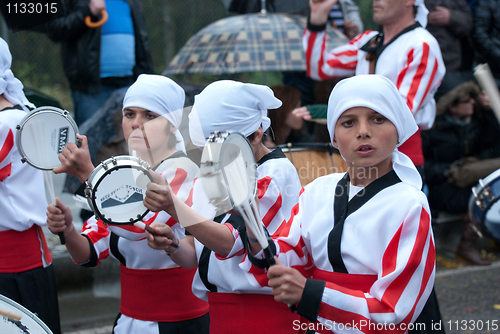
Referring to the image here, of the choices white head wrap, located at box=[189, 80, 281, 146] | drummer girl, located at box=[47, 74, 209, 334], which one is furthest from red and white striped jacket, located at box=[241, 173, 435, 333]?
drummer girl, located at box=[47, 74, 209, 334]

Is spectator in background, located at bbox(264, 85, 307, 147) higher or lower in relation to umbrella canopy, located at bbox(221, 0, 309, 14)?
lower

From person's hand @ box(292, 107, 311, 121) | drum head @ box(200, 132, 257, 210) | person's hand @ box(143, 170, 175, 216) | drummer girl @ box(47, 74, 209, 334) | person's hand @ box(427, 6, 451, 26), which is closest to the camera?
drum head @ box(200, 132, 257, 210)

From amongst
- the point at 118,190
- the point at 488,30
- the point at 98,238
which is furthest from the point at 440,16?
the point at 118,190

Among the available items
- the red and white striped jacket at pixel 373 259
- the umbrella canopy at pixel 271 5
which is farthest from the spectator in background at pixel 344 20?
the red and white striped jacket at pixel 373 259

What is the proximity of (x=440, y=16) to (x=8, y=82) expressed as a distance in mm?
4035

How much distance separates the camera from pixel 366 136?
1.79m

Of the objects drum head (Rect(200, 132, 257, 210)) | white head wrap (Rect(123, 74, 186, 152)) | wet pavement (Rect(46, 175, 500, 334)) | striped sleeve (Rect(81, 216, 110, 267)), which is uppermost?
drum head (Rect(200, 132, 257, 210))

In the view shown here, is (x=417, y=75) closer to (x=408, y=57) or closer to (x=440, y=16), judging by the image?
(x=408, y=57)

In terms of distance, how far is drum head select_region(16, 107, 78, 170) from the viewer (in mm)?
2176

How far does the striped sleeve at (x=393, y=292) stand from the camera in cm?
163

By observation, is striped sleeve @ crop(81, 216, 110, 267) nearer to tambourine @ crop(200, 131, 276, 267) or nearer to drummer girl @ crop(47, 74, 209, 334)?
drummer girl @ crop(47, 74, 209, 334)

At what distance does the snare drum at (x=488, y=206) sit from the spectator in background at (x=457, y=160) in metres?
1.88

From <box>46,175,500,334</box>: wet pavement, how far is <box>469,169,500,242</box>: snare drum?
1.06 m

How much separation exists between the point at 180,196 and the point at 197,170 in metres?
0.11
